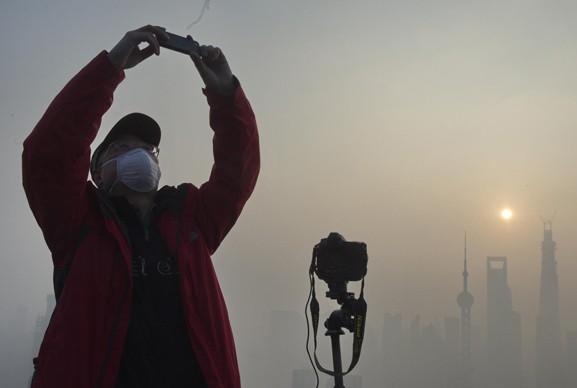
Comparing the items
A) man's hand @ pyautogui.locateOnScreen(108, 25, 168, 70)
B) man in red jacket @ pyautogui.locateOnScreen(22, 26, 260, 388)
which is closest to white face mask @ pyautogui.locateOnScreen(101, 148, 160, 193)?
man in red jacket @ pyautogui.locateOnScreen(22, 26, 260, 388)

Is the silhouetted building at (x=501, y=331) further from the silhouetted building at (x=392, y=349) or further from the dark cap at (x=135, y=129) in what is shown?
the dark cap at (x=135, y=129)

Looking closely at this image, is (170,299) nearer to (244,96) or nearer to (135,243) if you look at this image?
(135,243)

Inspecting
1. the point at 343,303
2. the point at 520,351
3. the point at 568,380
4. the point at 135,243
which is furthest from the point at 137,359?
the point at 520,351

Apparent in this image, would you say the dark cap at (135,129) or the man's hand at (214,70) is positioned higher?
the man's hand at (214,70)

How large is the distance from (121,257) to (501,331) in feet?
Result: 490

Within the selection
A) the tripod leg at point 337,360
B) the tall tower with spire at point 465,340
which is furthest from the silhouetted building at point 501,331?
the tripod leg at point 337,360

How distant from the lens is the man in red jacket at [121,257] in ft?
7.21

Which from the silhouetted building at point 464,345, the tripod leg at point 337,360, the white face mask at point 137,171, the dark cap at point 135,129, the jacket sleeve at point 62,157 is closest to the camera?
the jacket sleeve at point 62,157

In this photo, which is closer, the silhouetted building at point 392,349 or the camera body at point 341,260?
the camera body at point 341,260

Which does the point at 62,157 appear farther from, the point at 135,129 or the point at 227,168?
the point at 227,168

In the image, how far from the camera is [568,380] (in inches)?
4225

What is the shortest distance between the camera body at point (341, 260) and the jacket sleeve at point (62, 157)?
5.26 ft

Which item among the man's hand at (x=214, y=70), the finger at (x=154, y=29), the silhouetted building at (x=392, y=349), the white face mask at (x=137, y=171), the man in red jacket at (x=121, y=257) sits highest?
the finger at (x=154, y=29)

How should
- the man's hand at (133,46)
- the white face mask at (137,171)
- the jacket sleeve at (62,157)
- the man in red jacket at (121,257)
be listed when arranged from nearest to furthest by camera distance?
1. the man in red jacket at (121,257)
2. the jacket sleeve at (62,157)
3. the man's hand at (133,46)
4. the white face mask at (137,171)
